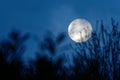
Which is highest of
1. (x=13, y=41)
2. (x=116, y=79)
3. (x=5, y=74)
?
(x=13, y=41)

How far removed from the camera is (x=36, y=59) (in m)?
3.72

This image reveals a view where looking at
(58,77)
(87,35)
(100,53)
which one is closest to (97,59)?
(100,53)

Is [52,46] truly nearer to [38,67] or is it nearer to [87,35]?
[38,67]

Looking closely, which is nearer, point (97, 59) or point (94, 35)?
point (97, 59)

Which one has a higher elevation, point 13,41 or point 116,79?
point 13,41

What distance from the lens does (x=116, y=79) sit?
10148 millimetres

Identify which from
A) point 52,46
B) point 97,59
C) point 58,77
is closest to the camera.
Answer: point 52,46

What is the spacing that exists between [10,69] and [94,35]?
6.94 meters

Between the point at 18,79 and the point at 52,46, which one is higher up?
the point at 52,46

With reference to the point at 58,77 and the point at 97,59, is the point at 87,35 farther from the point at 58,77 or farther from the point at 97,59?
the point at 58,77

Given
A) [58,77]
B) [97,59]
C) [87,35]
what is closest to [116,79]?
[97,59]

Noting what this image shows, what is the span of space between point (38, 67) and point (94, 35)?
23.2 ft

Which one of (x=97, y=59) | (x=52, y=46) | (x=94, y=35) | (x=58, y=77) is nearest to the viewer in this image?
(x=52, y=46)

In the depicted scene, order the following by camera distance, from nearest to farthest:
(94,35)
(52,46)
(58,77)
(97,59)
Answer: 1. (52,46)
2. (58,77)
3. (97,59)
4. (94,35)
